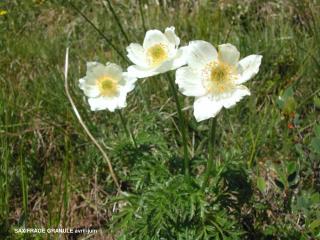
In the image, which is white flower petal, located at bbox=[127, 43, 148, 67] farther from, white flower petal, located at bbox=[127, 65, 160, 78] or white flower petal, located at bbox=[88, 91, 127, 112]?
white flower petal, located at bbox=[88, 91, 127, 112]

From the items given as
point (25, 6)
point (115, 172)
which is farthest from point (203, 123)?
point (25, 6)

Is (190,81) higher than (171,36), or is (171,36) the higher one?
(171,36)

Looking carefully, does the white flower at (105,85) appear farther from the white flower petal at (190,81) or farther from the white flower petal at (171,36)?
the white flower petal at (190,81)

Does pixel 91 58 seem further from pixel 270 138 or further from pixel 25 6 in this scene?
pixel 270 138

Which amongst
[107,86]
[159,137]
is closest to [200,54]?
[159,137]

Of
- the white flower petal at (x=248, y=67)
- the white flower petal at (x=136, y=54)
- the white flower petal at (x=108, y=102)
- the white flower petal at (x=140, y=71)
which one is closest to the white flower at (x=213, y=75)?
the white flower petal at (x=248, y=67)

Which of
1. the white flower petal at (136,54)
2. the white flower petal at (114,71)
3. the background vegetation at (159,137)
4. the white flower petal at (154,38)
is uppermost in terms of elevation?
the white flower petal at (154,38)

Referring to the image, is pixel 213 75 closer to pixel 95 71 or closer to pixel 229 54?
pixel 229 54
